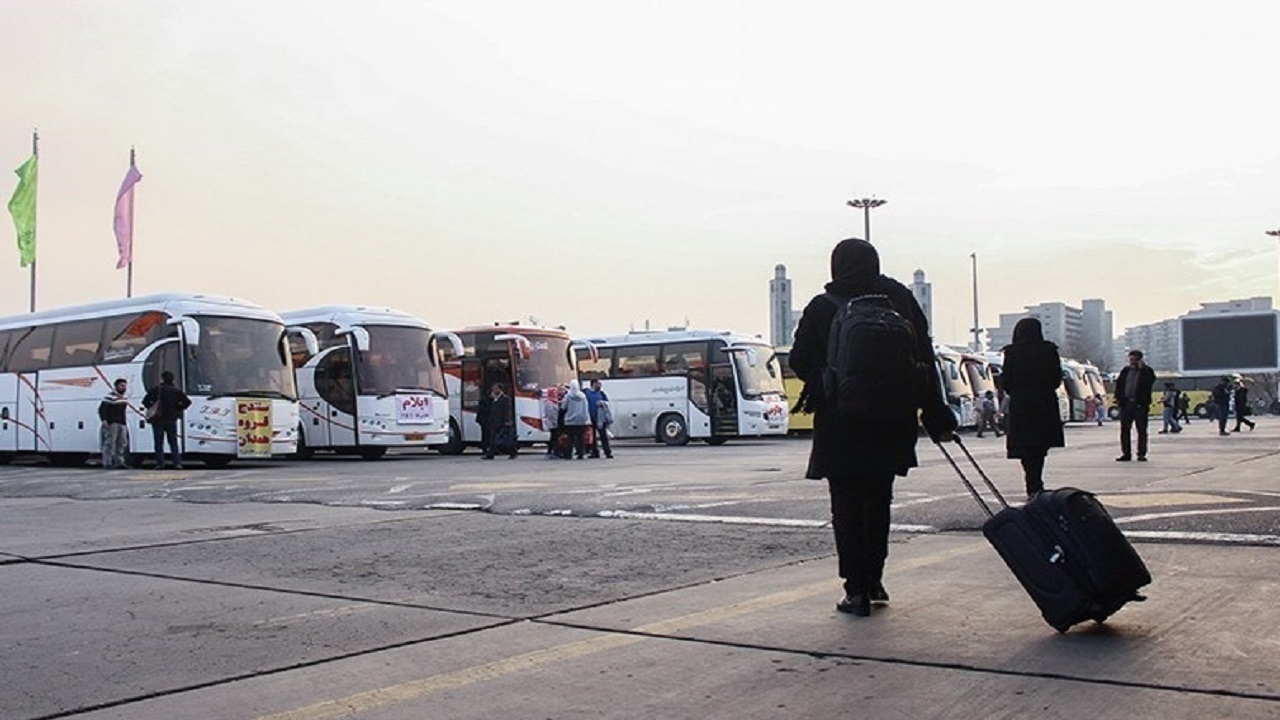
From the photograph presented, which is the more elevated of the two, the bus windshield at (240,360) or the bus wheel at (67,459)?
the bus windshield at (240,360)

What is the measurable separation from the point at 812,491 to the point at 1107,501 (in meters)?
3.07

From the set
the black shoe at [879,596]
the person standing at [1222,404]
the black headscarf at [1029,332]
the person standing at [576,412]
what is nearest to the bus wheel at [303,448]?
the person standing at [576,412]

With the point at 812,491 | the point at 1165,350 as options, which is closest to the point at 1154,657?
the point at 812,491

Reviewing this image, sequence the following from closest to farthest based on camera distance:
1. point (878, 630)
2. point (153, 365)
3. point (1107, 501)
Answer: point (878, 630) → point (1107, 501) → point (153, 365)

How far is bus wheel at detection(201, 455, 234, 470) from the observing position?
82.1 ft

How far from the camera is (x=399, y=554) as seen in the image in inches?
326

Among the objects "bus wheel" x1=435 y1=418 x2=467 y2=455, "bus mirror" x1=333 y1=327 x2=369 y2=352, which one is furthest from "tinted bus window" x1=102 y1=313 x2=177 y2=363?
"bus wheel" x1=435 y1=418 x2=467 y2=455

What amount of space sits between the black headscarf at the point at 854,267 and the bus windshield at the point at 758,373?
28853 mm

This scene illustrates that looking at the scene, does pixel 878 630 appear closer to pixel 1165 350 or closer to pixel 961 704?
pixel 961 704

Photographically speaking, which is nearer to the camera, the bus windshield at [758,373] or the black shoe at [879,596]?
the black shoe at [879,596]

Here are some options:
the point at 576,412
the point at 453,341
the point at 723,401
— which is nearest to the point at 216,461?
the point at 453,341

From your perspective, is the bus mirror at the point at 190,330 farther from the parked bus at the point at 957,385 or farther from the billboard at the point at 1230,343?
the billboard at the point at 1230,343

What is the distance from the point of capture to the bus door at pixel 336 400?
27688 millimetres

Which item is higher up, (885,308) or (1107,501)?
(885,308)
